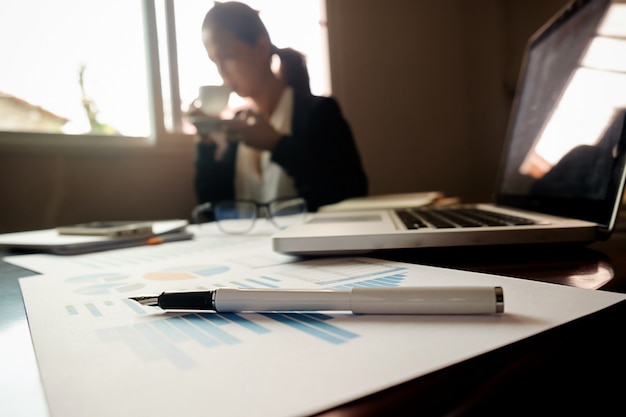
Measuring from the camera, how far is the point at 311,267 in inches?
15.5

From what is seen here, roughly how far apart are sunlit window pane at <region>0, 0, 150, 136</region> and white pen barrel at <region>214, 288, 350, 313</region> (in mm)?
1076

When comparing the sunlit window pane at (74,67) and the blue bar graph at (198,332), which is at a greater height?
the sunlit window pane at (74,67)

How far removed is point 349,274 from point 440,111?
1877 mm

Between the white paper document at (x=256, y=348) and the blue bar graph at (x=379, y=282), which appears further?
the blue bar graph at (x=379, y=282)

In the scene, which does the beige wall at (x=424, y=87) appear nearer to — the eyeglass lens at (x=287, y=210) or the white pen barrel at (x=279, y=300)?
the eyeglass lens at (x=287, y=210)

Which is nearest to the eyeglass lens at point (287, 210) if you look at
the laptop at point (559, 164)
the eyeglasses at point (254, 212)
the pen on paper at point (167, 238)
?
the eyeglasses at point (254, 212)

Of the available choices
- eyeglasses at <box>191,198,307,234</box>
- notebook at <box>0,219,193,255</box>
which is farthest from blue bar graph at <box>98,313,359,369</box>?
eyeglasses at <box>191,198,307,234</box>

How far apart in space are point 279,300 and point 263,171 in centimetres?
127

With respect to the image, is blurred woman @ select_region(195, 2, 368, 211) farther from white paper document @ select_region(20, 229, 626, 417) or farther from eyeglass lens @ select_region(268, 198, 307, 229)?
white paper document @ select_region(20, 229, 626, 417)

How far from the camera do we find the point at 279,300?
24 cm

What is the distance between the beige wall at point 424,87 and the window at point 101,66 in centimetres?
17

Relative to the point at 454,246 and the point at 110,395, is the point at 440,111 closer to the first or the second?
the point at 454,246

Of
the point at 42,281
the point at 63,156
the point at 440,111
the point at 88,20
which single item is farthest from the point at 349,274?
the point at 440,111

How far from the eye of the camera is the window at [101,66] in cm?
109
